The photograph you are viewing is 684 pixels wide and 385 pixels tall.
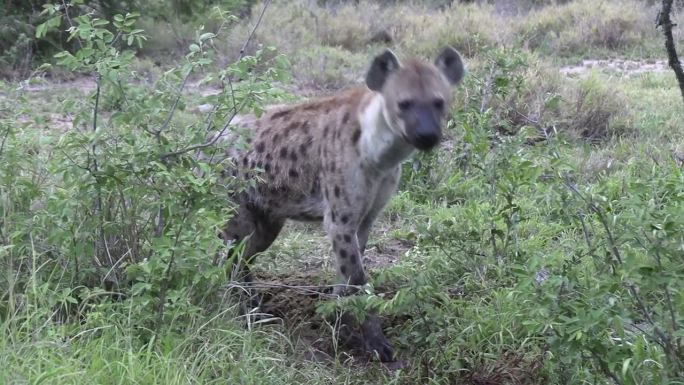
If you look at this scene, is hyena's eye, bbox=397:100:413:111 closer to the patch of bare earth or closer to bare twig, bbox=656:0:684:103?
the patch of bare earth

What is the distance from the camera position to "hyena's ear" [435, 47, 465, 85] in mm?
4176

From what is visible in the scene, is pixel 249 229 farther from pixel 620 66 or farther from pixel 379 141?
pixel 620 66

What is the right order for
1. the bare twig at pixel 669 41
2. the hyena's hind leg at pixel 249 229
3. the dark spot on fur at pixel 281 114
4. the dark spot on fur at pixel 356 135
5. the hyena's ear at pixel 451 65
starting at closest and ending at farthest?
the bare twig at pixel 669 41 → the dark spot on fur at pixel 356 135 → the hyena's ear at pixel 451 65 → the hyena's hind leg at pixel 249 229 → the dark spot on fur at pixel 281 114

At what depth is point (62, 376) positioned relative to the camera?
9.29 feet

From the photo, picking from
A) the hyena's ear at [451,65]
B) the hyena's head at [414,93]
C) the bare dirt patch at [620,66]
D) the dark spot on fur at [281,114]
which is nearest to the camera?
the hyena's head at [414,93]

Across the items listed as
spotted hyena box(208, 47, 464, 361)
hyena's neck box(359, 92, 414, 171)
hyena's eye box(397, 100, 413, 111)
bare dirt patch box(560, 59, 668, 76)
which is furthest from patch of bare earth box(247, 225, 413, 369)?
bare dirt patch box(560, 59, 668, 76)

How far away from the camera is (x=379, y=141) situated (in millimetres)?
3955

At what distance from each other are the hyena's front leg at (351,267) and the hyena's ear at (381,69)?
1.96 ft

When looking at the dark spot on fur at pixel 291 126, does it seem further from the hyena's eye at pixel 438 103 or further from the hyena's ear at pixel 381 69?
the hyena's eye at pixel 438 103

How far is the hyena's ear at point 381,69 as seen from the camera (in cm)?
400

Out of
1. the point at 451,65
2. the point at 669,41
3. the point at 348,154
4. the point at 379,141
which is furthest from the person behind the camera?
the point at 451,65

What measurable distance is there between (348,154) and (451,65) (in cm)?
66

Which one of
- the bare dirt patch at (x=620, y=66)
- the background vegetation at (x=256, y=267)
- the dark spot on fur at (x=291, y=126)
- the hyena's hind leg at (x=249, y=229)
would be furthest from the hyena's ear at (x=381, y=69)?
the bare dirt patch at (x=620, y=66)

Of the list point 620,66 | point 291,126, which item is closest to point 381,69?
point 291,126
